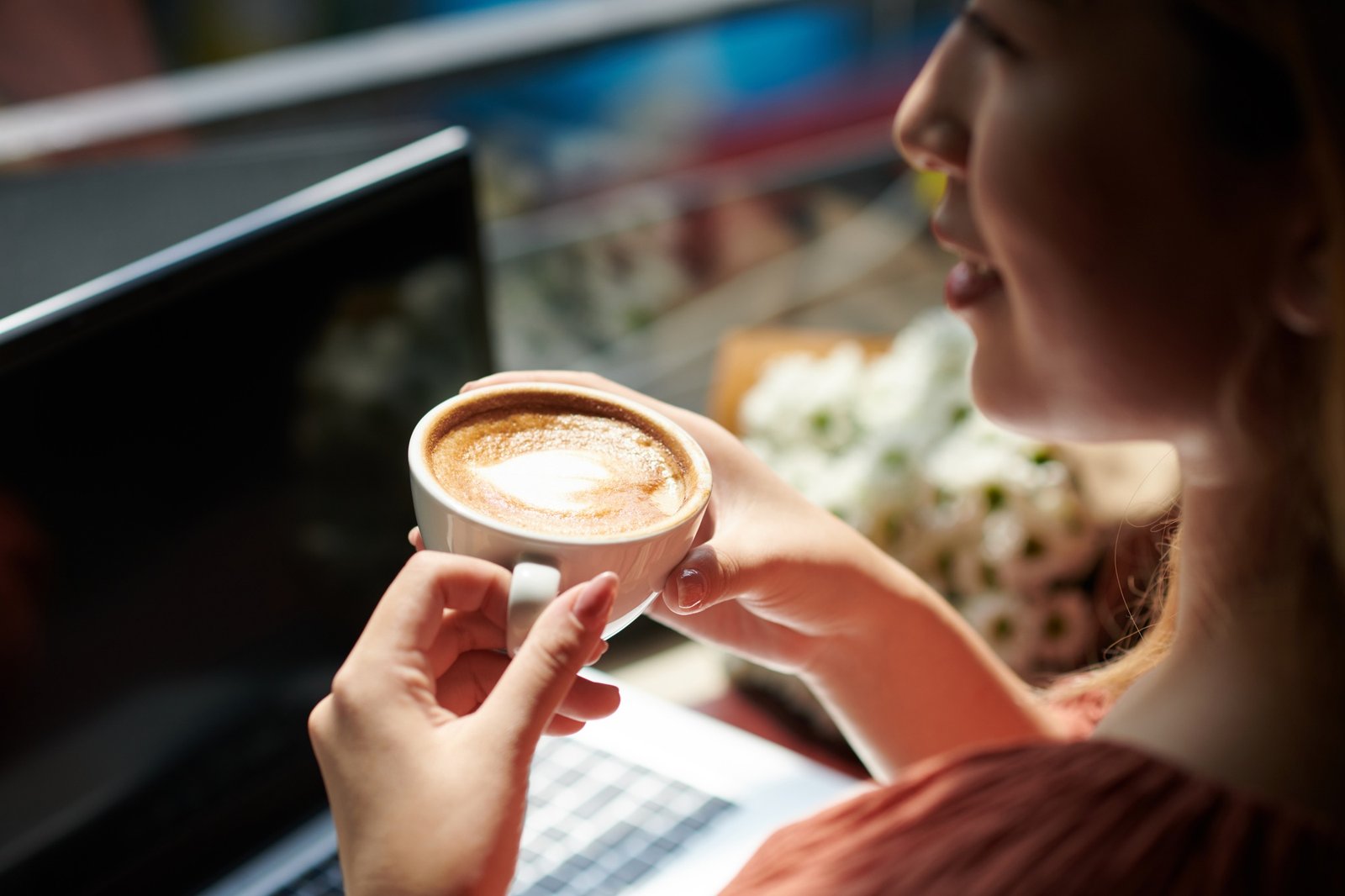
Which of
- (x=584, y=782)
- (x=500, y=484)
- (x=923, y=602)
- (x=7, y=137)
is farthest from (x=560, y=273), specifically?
(x=500, y=484)

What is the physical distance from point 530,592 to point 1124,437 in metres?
0.33

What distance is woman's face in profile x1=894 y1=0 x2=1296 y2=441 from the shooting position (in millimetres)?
568

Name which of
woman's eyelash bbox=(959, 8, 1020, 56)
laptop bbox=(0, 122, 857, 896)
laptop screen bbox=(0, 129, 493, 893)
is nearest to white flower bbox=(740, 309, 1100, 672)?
laptop bbox=(0, 122, 857, 896)

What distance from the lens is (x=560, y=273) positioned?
1.85 m

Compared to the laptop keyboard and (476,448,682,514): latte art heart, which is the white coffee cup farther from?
the laptop keyboard

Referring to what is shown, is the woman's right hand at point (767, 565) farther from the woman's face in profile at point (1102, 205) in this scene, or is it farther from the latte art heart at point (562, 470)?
the woman's face in profile at point (1102, 205)

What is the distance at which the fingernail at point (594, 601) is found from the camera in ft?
2.04

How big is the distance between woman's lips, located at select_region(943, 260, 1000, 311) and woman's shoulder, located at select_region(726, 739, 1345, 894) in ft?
0.82

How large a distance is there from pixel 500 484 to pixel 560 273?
45.9 inches

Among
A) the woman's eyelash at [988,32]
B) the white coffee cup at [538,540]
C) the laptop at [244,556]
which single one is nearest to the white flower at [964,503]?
the laptop at [244,556]

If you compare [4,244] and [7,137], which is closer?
[4,244]

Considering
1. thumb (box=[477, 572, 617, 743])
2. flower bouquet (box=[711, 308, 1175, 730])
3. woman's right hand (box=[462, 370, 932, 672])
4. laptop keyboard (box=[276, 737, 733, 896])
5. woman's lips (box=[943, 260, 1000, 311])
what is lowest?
laptop keyboard (box=[276, 737, 733, 896])

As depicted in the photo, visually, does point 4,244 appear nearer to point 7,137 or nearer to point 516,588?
point 7,137

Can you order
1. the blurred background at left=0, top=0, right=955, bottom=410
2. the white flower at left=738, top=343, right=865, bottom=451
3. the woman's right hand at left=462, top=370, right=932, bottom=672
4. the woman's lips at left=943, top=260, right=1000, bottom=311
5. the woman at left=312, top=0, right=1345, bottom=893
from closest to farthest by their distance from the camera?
the woman at left=312, top=0, right=1345, bottom=893 < the woman's lips at left=943, top=260, right=1000, bottom=311 < the woman's right hand at left=462, top=370, right=932, bottom=672 < the blurred background at left=0, top=0, right=955, bottom=410 < the white flower at left=738, top=343, right=865, bottom=451
